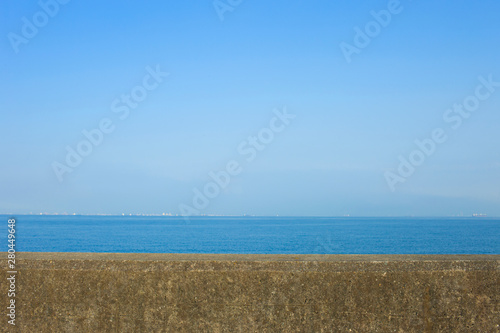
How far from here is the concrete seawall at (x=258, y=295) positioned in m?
3.03

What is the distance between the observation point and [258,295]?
121 inches

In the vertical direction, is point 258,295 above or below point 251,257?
below

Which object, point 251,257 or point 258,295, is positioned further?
point 251,257

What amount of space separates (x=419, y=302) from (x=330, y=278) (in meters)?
0.62

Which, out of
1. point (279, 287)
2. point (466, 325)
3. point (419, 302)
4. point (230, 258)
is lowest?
point (466, 325)

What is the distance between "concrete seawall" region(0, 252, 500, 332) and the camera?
3.03 metres

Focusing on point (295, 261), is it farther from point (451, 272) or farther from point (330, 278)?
point (451, 272)

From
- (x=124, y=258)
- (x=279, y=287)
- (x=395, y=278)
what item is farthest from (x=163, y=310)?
(x=395, y=278)

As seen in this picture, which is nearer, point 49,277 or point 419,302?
point 419,302

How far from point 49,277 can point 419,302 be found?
8.63 ft

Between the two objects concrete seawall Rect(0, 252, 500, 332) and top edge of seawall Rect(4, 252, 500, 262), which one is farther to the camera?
top edge of seawall Rect(4, 252, 500, 262)

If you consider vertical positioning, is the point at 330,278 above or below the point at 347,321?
above

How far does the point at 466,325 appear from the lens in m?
2.99

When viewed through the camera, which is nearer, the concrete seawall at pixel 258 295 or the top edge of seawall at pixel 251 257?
the concrete seawall at pixel 258 295
